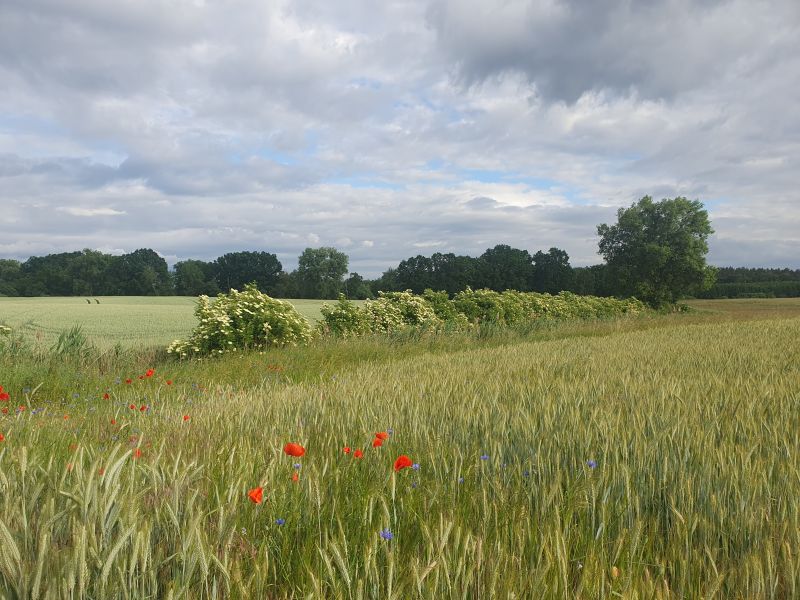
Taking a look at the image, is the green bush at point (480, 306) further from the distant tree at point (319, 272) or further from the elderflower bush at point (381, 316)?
the distant tree at point (319, 272)

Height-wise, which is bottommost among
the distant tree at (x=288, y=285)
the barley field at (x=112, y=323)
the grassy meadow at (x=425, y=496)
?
the barley field at (x=112, y=323)

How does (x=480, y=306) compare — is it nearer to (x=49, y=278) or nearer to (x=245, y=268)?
(x=245, y=268)

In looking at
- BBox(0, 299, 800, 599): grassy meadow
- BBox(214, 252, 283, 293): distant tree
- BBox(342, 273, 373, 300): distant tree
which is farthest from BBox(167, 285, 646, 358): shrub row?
BBox(214, 252, 283, 293): distant tree

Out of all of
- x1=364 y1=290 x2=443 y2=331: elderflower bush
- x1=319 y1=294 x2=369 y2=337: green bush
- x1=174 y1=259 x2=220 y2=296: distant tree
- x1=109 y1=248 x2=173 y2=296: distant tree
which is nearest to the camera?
x1=319 y1=294 x2=369 y2=337: green bush

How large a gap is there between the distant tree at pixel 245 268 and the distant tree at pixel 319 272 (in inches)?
144

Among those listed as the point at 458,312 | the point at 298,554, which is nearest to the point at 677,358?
the point at 298,554

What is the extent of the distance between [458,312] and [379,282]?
46.2 meters

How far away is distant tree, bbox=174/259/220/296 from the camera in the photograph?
52.7m

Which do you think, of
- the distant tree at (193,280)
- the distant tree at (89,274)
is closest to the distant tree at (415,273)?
the distant tree at (193,280)

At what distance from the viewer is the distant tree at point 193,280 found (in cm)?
5272

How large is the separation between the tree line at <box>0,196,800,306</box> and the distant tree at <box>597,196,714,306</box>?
0.25ft

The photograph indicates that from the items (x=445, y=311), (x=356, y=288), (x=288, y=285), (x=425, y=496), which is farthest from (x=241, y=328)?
(x=288, y=285)

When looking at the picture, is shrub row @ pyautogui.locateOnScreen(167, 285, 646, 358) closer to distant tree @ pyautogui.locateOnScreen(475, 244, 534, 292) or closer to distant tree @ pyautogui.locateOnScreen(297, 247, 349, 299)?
distant tree @ pyautogui.locateOnScreen(297, 247, 349, 299)

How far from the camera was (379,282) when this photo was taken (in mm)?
62906
